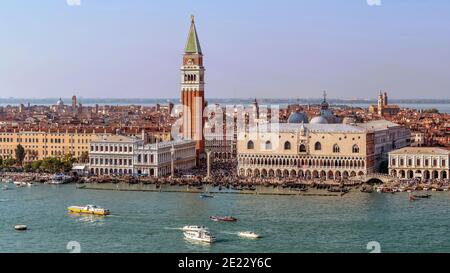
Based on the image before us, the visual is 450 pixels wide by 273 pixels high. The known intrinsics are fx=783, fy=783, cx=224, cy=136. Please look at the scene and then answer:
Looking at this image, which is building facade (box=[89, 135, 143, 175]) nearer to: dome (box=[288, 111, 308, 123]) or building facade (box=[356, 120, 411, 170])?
dome (box=[288, 111, 308, 123])

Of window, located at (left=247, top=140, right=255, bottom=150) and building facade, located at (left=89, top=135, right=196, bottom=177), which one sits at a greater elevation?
window, located at (left=247, top=140, right=255, bottom=150)

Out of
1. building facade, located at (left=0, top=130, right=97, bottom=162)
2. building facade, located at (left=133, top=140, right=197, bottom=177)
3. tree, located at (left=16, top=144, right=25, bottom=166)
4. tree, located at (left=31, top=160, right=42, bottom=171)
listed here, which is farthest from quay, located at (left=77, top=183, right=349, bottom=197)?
tree, located at (left=16, top=144, right=25, bottom=166)

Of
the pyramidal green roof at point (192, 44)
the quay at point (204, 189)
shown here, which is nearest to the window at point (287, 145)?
the quay at point (204, 189)

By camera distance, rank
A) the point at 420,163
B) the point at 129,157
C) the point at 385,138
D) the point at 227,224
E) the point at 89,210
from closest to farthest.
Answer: the point at 227,224, the point at 89,210, the point at 420,163, the point at 129,157, the point at 385,138

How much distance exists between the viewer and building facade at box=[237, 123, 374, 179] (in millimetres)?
8539

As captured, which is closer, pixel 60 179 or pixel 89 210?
pixel 89 210

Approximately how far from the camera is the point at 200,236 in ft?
14.4

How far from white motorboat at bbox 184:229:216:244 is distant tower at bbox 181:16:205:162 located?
5313mm

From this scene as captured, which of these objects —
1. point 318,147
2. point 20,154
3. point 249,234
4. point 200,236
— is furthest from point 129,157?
A: point 200,236

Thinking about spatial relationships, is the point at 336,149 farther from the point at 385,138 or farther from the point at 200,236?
the point at 200,236

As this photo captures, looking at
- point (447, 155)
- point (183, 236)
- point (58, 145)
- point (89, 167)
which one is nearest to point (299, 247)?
point (183, 236)

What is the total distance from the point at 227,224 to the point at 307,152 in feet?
11.7

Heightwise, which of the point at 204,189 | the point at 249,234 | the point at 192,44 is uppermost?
the point at 192,44
